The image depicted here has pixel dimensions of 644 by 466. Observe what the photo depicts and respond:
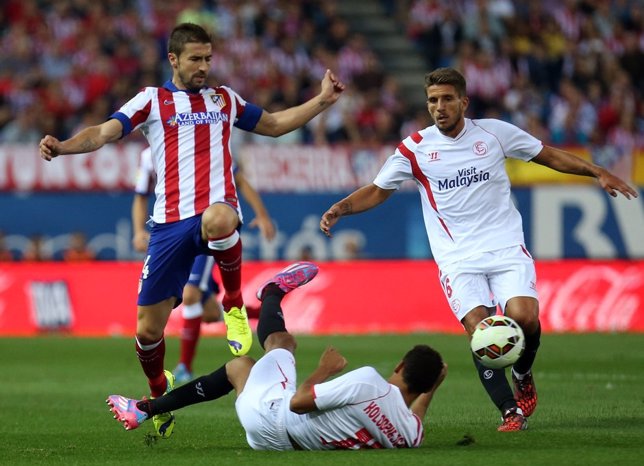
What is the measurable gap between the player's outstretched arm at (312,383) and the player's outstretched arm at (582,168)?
2562 millimetres

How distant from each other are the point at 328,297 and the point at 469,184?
1175cm

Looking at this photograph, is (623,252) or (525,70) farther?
(525,70)

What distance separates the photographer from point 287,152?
78.1 ft

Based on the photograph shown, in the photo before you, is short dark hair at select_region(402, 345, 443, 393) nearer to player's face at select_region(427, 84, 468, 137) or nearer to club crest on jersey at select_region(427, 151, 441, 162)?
club crest on jersey at select_region(427, 151, 441, 162)

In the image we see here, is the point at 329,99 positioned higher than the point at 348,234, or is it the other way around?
the point at 329,99

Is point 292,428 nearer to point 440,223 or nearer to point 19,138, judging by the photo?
point 440,223

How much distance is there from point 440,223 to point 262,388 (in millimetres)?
2281

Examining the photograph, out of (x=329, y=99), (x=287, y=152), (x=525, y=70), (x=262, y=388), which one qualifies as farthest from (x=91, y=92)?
(x=262, y=388)

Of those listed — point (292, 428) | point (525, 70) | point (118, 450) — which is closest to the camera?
point (292, 428)

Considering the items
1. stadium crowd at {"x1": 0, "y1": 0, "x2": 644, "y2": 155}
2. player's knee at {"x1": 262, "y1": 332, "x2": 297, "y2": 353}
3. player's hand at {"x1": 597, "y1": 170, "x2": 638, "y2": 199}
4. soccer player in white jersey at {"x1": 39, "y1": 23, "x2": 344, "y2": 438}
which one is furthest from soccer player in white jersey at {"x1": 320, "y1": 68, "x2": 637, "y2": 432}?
stadium crowd at {"x1": 0, "y1": 0, "x2": 644, "y2": 155}

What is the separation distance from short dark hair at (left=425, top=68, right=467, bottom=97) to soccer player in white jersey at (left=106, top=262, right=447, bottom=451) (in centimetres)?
224

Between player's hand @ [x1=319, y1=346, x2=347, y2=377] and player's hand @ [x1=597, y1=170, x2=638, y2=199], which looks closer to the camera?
player's hand @ [x1=319, y1=346, x2=347, y2=377]

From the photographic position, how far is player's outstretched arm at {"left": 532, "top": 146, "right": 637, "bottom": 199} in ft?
31.1

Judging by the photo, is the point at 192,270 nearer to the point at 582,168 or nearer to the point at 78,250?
the point at 582,168
